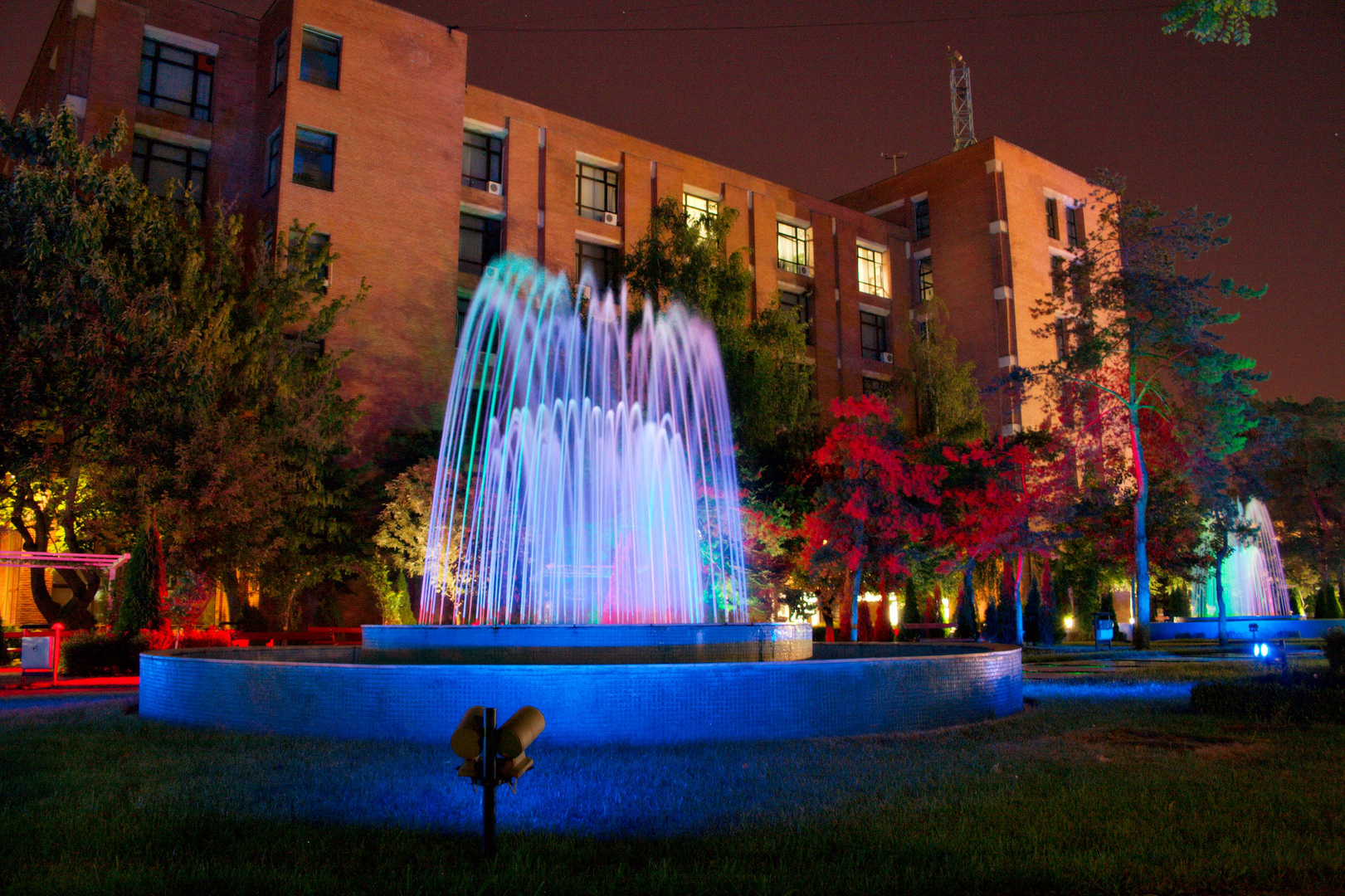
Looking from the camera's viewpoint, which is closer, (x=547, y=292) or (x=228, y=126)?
(x=228, y=126)

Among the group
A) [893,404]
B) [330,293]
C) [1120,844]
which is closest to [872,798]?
[1120,844]

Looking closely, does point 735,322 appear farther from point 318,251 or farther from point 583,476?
point 318,251

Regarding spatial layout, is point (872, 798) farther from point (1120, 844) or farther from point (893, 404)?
point (893, 404)

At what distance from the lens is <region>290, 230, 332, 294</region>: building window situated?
2936 cm

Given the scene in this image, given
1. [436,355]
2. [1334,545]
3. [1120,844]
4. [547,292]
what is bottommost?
[1120,844]

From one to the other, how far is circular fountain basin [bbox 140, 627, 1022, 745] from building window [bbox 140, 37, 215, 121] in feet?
93.0

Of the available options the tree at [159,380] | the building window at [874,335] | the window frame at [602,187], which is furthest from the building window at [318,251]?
the building window at [874,335]

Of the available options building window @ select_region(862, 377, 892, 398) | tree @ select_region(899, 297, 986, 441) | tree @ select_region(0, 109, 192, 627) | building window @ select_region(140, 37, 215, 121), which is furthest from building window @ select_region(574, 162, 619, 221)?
tree @ select_region(0, 109, 192, 627)

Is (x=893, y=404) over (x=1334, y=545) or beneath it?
over

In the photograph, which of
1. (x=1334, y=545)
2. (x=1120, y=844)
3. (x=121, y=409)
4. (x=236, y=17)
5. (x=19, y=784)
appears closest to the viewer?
(x=1120, y=844)

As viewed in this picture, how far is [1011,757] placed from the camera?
8.80 metres

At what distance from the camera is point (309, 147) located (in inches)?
1277

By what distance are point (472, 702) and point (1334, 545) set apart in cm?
5658

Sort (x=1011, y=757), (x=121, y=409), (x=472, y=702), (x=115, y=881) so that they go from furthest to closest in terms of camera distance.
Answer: (x=121, y=409)
(x=472, y=702)
(x=1011, y=757)
(x=115, y=881)
